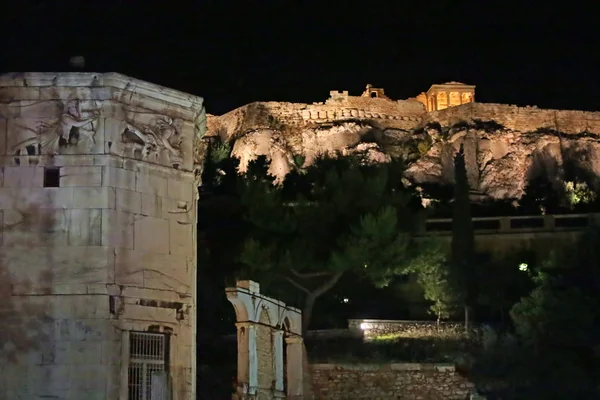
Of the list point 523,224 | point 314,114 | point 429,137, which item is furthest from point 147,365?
point 314,114

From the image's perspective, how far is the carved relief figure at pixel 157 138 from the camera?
9352 millimetres

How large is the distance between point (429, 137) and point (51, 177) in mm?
42726

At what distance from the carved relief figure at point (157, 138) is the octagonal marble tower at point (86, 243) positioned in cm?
1

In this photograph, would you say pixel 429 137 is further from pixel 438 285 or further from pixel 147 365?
pixel 147 365

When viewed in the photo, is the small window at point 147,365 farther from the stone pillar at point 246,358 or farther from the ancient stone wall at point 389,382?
the ancient stone wall at point 389,382

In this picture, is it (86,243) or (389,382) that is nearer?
(86,243)

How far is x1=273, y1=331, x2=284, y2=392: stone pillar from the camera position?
16672mm

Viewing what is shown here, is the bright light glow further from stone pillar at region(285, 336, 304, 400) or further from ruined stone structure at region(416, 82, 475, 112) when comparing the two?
ruined stone structure at region(416, 82, 475, 112)

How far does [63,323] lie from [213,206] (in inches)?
718

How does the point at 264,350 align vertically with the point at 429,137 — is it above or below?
below

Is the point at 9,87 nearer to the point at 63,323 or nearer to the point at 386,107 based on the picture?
the point at 63,323

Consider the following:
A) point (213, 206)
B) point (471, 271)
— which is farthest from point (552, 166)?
point (213, 206)

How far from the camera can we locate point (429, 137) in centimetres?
5072

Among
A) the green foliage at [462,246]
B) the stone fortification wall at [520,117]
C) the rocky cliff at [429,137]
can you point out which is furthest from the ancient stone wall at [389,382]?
the stone fortification wall at [520,117]
